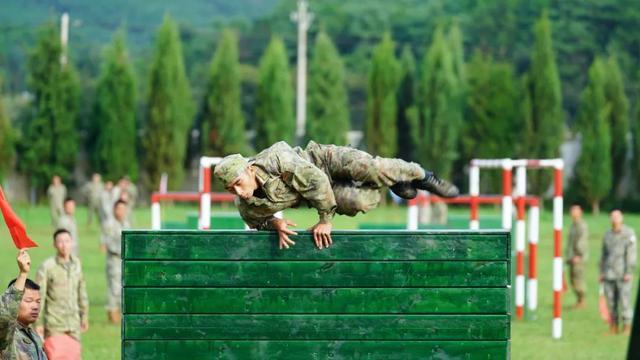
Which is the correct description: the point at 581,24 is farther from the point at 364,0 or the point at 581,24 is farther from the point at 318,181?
the point at 318,181

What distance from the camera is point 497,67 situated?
71.3 m

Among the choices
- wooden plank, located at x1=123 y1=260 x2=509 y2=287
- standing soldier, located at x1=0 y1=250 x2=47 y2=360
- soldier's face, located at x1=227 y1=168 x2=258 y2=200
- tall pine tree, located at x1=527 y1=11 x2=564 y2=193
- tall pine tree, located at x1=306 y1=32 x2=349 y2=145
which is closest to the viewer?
wooden plank, located at x1=123 y1=260 x2=509 y2=287

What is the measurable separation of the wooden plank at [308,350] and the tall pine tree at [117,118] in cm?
5717

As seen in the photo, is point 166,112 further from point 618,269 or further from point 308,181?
point 308,181

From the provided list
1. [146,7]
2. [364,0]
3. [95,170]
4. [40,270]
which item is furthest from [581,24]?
[40,270]

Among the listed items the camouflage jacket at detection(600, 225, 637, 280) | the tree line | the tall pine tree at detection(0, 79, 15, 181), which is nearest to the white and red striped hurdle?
the camouflage jacket at detection(600, 225, 637, 280)

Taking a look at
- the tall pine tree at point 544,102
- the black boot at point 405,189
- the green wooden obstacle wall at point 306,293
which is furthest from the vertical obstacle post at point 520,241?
the tall pine tree at point 544,102

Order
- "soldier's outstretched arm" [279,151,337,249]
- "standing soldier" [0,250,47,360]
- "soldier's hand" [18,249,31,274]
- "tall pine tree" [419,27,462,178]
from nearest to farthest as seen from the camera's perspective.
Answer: "soldier's outstretched arm" [279,151,337,249] < "soldier's hand" [18,249,31,274] < "standing soldier" [0,250,47,360] < "tall pine tree" [419,27,462,178]

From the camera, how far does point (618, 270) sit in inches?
915

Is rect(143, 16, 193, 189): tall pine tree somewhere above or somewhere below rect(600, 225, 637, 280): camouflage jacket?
above

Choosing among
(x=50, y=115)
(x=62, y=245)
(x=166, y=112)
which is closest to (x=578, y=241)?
(x=62, y=245)

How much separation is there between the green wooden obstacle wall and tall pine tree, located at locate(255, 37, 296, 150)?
5854 centimetres

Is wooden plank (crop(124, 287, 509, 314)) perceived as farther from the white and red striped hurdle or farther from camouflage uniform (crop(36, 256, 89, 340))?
the white and red striped hurdle

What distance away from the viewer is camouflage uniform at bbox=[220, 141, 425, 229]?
33.8 ft
